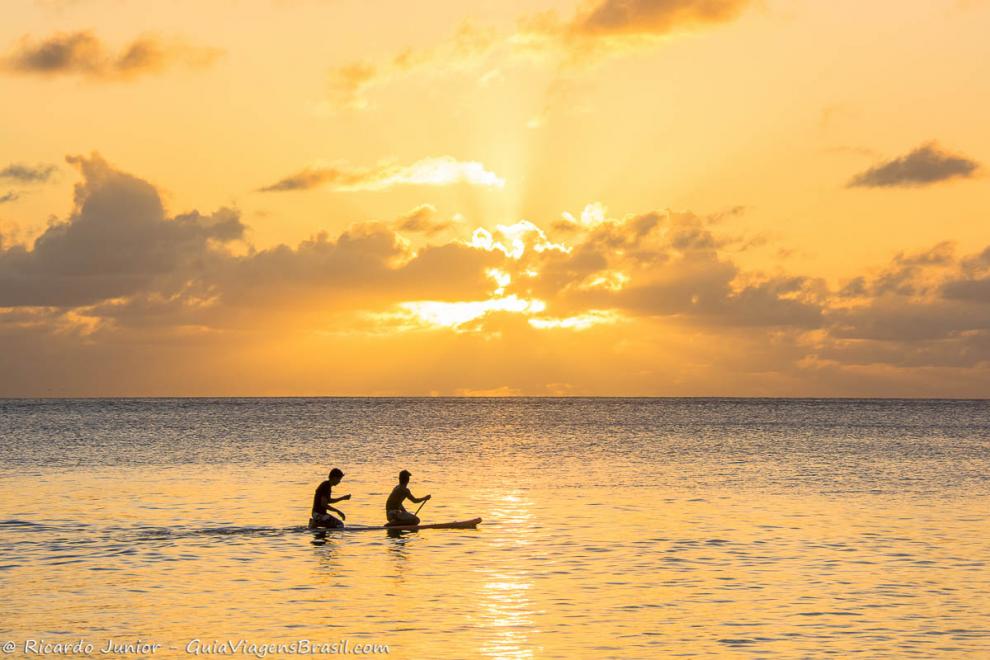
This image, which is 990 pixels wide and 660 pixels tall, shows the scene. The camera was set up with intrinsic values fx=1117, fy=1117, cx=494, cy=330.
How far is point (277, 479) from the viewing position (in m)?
66.1

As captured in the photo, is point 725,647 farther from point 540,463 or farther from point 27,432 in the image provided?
point 27,432

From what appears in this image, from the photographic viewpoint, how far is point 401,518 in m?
41.3

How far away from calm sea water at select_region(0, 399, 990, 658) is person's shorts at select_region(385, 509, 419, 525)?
1.10 metres

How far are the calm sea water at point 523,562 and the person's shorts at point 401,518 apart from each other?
3.62 ft

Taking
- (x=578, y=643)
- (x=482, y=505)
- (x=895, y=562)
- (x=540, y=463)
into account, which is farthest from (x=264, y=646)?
(x=540, y=463)

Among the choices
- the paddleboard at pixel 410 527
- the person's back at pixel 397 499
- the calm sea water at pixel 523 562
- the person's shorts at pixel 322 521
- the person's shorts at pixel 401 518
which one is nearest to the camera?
the calm sea water at pixel 523 562

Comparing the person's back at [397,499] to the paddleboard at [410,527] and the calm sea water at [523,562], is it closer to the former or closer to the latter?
the paddleboard at [410,527]

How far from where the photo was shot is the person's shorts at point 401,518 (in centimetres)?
4131

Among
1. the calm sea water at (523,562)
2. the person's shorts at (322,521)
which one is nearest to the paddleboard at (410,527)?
the person's shorts at (322,521)

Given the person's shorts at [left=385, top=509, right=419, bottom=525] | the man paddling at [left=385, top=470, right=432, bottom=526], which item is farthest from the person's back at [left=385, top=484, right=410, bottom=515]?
the person's shorts at [left=385, top=509, right=419, bottom=525]

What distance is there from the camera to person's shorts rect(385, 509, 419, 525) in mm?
41312

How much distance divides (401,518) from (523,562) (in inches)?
347

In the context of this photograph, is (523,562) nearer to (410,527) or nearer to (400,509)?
(410,527)

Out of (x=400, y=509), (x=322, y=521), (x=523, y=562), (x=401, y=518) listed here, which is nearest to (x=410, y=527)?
(x=401, y=518)
